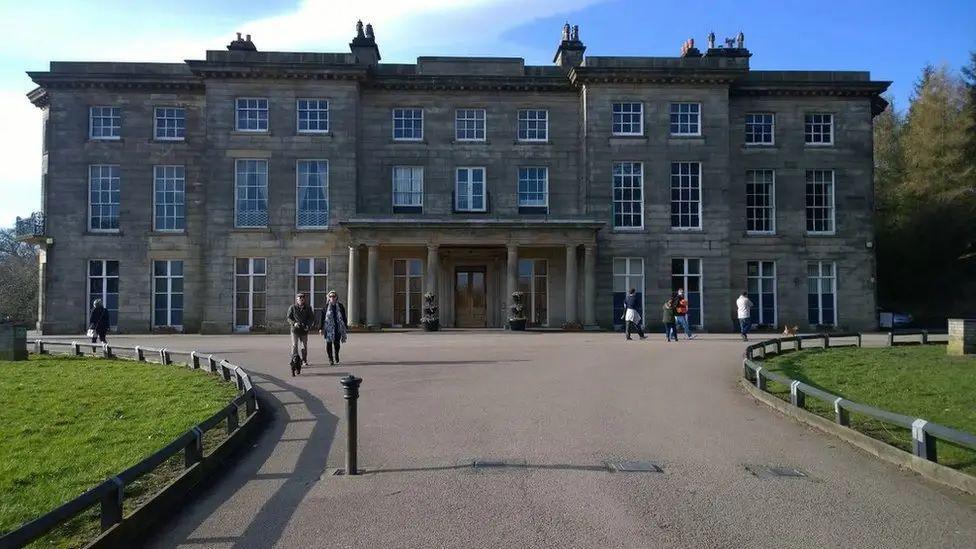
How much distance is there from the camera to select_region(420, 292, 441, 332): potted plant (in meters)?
30.3

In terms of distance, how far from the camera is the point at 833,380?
14609 millimetres

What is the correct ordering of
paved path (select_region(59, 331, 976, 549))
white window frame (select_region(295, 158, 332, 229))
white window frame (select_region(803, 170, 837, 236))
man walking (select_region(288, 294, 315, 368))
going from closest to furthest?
1. paved path (select_region(59, 331, 976, 549))
2. man walking (select_region(288, 294, 315, 368))
3. white window frame (select_region(295, 158, 332, 229))
4. white window frame (select_region(803, 170, 837, 236))

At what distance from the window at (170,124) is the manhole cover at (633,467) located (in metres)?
30.9

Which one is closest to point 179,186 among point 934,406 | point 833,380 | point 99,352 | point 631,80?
point 99,352

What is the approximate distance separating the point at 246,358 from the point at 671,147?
71.4 ft

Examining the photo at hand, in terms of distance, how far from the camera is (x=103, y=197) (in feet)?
110

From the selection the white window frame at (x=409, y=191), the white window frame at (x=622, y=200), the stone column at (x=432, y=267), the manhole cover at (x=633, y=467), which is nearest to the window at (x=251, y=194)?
the white window frame at (x=409, y=191)

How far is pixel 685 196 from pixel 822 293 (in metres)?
Result: 7.86

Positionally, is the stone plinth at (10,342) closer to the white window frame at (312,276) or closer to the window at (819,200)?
the white window frame at (312,276)

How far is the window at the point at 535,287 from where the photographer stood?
3403cm

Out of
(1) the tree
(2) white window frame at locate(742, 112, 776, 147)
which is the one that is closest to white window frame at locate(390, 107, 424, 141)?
(2) white window frame at locate(742, 112, 776, 147)

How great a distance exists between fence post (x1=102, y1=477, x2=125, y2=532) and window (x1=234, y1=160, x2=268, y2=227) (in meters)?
28.2

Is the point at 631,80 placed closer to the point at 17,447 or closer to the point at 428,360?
the point at 428,360

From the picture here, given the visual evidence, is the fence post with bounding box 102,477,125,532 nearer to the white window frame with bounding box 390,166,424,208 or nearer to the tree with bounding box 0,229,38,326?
the white window frame with bounding box 390,166,424,208
